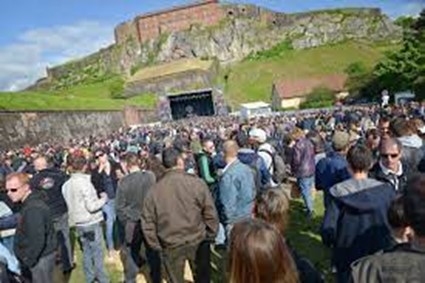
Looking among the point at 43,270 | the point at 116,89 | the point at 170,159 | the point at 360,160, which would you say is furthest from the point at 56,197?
the point at 116,89

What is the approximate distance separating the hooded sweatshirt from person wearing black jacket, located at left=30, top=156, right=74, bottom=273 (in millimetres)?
4689

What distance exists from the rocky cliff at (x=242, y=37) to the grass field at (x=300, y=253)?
302 feet

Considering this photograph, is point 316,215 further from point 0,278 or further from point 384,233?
point 0,278

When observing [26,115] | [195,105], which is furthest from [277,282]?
[195,105]

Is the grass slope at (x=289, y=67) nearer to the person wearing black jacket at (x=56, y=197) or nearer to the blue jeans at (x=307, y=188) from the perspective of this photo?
the blue jeans at (x=307, y=188)

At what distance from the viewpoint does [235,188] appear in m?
7.03

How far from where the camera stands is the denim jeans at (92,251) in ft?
26.8

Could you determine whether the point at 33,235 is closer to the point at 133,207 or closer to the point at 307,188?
the point at 133,207

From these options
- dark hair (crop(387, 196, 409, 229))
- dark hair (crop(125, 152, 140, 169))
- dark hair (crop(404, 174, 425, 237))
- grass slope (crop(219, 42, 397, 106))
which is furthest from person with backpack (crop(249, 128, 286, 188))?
grass slope (crop(219, 42, 397, 106))

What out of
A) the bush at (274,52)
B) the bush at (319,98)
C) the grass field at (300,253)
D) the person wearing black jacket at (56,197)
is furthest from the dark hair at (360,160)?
the bush at (274,52)

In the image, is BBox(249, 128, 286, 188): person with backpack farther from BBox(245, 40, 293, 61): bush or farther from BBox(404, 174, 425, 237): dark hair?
BBox(245, 40, 293, 61): bush

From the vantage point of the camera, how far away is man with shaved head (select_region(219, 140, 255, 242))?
23.0 ft

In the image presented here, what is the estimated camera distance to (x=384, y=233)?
15.7 feet

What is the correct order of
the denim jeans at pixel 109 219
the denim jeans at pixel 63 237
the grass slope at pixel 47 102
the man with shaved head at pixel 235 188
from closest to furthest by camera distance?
1. the man with shaved head at pixel 235 188
2. the denim jeans at pixel 63 237
3. the denim jeans at pixel 109 219
4. the grass slope at pixel 47 102
